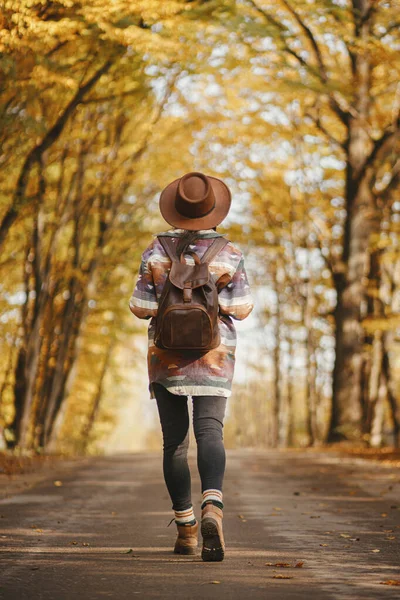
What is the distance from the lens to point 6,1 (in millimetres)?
9266

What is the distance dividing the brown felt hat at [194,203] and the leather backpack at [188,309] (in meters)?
0.27

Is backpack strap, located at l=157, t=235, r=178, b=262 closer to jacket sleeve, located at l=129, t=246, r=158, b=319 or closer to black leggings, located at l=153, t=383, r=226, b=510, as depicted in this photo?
jacket sleeve, located at l=129, t=246, r=158, b=319

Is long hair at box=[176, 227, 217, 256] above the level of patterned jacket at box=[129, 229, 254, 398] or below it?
above

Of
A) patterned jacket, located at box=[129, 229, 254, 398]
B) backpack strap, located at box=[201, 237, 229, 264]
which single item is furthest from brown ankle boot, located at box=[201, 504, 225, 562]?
backpack strap, located at box=[201, 237, 229, 264]

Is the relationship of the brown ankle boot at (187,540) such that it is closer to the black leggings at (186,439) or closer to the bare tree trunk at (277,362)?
the black leggings at (186,439)

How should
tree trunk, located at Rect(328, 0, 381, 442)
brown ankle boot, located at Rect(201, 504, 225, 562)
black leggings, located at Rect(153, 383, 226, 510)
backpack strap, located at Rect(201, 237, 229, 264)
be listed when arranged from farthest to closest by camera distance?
1. tree trunk, located at Rect(328, 0, 381, 442)
2. backpack strap, located at Rect(201, 237, 229, 264)
3. black leggings, located at Rect(153, 383, 226, 510)
4. brown ankle boot, located at Rect(201, 504, 225, 562)

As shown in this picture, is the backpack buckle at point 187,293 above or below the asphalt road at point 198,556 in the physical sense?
above

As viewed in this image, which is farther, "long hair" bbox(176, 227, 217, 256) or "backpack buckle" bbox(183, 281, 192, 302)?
"long hair" bbox(176, 227, 217, 256)

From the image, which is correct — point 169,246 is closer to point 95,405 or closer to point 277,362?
point 95,405

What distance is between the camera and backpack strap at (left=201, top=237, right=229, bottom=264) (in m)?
5.08

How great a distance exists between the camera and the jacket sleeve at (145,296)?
16.7ft

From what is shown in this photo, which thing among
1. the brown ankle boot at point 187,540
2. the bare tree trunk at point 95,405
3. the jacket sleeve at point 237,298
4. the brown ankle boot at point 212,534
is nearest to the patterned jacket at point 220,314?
the jacket sleeve at point 237,298

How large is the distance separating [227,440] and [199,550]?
3079 inches

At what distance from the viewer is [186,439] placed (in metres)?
5.19
